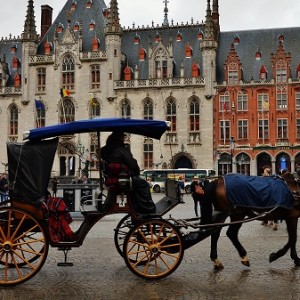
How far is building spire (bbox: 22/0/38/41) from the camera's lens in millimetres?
51969

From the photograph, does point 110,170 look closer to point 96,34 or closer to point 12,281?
point 12,281

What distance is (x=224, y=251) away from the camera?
10711mm

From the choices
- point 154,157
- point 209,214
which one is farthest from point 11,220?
point 154,157

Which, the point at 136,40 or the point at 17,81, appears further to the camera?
the point at 17,81

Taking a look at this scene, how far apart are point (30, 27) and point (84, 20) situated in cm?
568

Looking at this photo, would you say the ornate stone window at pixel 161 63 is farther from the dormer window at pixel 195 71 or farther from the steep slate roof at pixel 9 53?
the steep slate roof at pixel 9 53

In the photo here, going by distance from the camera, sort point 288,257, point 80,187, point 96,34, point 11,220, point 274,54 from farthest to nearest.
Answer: point 96,34
point 274,54
point 80,187
point 288,257
point 11,220

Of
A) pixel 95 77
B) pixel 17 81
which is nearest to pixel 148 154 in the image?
pixel 95 77

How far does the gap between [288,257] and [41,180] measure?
5065 mm

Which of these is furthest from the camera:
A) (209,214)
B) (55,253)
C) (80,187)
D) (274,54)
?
(274,54)

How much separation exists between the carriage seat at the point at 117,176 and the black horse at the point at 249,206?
1486 mm

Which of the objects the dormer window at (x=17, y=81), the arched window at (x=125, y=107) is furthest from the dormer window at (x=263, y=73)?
the dormer window at (x=17, y=81)

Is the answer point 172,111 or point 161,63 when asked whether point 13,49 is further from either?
point 172,111

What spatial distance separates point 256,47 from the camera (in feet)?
163
